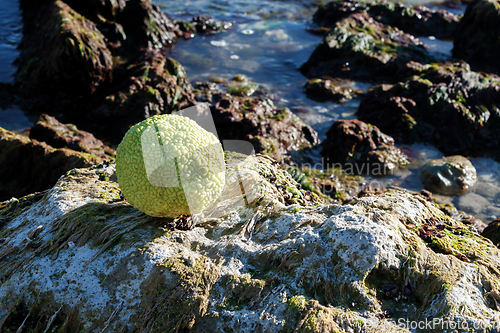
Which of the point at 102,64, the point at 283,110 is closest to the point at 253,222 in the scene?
the point at 283,110

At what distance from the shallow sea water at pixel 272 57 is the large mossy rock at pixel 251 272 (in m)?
5.65

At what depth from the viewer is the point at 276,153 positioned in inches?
335

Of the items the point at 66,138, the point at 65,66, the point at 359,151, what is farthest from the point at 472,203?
the point at 65,66

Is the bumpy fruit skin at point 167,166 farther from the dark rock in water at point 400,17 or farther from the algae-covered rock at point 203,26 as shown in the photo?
the dark rock in water at point 400,17

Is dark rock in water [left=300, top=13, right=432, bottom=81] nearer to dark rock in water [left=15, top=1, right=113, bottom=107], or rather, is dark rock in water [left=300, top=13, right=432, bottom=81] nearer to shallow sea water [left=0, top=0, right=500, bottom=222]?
shallow sea water [left=0, top=0, right=500, bottom=222]

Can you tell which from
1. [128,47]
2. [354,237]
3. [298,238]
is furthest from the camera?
[128,47]

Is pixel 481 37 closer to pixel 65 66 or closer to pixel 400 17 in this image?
pixel 400 17

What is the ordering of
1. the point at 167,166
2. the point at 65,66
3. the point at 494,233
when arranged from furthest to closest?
the point at 65,66
the point at 494,233
the point at 167,166

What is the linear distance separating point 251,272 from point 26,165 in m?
5.30

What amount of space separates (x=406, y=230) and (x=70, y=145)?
6.55 meters

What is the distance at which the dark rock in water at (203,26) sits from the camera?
655 inches

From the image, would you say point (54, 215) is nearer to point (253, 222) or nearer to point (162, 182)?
point (162, 182)

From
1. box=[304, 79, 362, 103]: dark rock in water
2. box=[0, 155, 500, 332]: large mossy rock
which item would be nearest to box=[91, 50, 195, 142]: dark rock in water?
box=[304, 79, 362, 103]: dark rock in water

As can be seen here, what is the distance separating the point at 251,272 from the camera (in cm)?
304
